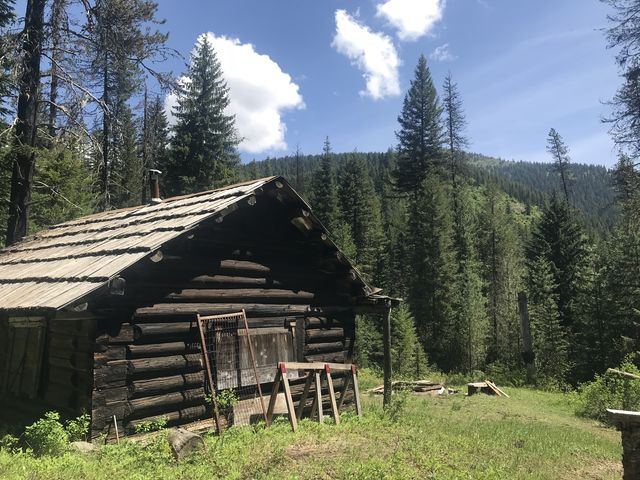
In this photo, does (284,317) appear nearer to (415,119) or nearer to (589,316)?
(589,316)

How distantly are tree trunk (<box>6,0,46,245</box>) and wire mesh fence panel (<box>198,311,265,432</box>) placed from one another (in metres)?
9.45

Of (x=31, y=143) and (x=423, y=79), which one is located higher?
(x=423, y=79)

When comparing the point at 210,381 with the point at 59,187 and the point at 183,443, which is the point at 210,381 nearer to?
the point at 183,443

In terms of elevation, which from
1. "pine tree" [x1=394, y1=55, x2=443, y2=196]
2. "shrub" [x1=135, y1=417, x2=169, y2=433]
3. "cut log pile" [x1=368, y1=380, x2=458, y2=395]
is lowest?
"cut log pile" [x1=368, y1=380, x2=458, y2=395]

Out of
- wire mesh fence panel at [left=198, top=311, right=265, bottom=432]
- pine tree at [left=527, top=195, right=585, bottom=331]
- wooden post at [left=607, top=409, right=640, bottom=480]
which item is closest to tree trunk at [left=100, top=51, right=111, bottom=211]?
wire mesh fence panel at [left=198, top=311, right=265, bottom=432]

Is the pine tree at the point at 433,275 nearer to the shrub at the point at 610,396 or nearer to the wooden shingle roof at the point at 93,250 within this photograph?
the shrub at the point at 610,396

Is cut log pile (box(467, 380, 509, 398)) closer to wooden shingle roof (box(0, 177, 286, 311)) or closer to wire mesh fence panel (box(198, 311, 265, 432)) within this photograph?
wire mesh fence panel (box(198, 311, 265, 432))

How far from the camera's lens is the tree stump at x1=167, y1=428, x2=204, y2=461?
7117mm

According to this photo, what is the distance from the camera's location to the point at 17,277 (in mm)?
10094

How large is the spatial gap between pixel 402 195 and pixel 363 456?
40.3 m

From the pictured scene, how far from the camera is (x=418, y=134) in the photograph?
45.0m

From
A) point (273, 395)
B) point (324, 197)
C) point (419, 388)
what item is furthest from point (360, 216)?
point (273, 395)

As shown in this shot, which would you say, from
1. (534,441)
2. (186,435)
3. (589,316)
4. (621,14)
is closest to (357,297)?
(534,441)

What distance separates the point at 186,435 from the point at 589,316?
31.3 meters
